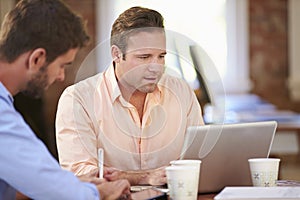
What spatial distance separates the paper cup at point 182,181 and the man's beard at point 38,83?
39 cm

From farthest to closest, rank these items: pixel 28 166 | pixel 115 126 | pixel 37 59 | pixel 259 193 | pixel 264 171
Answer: pixel 115 126, pixel 264 171, pixel 259 193, pixel 37 59, pixel 28 166

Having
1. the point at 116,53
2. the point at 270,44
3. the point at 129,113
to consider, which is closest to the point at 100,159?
the point at 129,113

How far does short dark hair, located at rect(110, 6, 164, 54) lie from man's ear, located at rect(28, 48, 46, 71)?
2.06 feet

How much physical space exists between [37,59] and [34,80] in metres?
0.05

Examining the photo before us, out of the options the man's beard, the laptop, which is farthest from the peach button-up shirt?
the man's beard

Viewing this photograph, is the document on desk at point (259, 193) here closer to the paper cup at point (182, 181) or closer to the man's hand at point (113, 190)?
the paper cup at point (182, 181)

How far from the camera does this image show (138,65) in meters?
2.16

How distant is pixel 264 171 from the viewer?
1.91 metres

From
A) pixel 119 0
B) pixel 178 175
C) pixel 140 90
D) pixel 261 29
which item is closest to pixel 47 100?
pixel 119 0

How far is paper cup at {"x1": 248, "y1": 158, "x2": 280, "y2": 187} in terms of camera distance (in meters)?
1.90

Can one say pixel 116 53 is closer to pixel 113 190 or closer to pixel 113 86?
pixel 113 86

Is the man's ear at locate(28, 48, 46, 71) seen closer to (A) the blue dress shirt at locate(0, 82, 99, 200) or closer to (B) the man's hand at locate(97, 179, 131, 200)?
(A) the blue dress shirt at locate(0, 82, 99, 200)

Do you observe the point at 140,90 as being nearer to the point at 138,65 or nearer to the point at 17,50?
the point at 138,65

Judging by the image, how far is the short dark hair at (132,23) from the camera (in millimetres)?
2152
